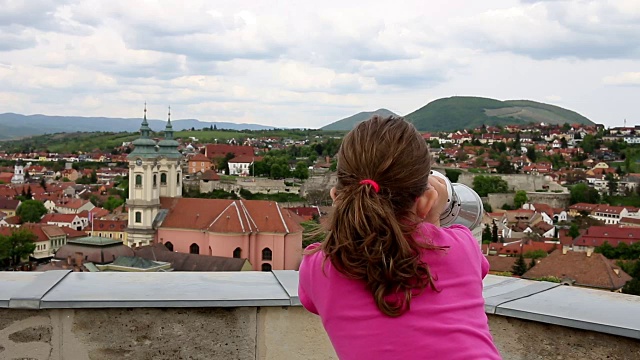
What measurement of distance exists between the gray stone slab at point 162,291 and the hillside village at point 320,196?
0.34m

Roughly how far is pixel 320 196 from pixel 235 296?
0.38 metres

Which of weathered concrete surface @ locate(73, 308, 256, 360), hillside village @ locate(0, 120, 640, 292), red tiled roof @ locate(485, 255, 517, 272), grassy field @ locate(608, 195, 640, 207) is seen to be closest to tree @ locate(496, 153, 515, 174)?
hillside village @ locate(0, 120, 640, 292)

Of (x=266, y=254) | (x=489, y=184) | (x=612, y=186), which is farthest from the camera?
(x=612, y=186)

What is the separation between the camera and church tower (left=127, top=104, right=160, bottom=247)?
2798 centimetres

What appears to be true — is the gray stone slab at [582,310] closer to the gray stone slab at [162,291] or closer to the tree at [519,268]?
the gray stone slab at [162,291]

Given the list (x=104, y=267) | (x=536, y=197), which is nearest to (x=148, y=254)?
(x=104, y=267)

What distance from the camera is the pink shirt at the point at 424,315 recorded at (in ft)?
3.37

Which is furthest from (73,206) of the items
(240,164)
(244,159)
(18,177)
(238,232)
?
(238,232)

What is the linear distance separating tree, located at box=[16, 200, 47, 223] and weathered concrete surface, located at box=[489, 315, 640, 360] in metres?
46.2

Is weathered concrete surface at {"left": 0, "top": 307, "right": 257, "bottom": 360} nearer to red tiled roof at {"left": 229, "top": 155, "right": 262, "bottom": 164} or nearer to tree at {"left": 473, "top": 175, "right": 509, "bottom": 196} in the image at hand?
tree at {"left": 473, "top": 175, "right": 509, "bottom": 196}

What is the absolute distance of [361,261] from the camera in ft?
3.42

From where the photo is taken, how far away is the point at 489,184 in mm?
54562

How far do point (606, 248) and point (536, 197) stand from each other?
2222cm

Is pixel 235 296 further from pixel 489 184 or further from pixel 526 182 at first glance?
pixel 526 182
